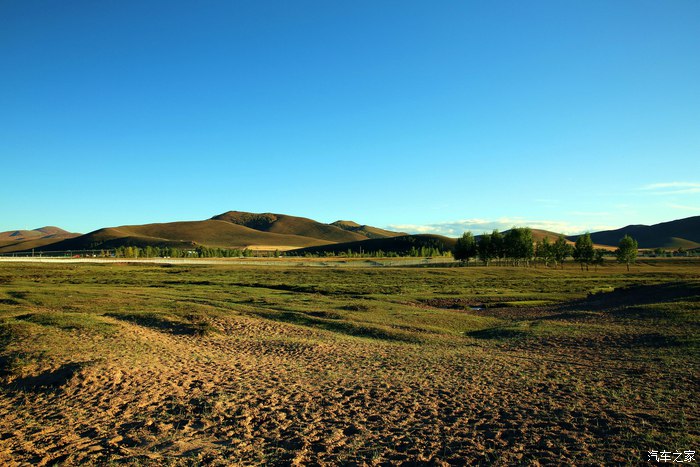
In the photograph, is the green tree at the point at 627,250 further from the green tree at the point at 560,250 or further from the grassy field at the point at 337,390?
the grassy field at the point at 337,390

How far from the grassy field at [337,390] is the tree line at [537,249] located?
8318 cm

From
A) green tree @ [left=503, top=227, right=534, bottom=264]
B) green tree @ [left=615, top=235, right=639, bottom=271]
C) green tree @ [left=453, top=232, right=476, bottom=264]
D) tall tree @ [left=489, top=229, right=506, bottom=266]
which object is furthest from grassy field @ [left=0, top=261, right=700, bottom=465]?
green tree @ [left=453, top=232, right=476, bottom=264]

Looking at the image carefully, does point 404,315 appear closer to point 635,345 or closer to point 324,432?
point 635,345

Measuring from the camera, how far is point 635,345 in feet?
74.3

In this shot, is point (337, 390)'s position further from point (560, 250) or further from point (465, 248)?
point (465, 248)

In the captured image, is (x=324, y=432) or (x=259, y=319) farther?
(x=259, y=319)

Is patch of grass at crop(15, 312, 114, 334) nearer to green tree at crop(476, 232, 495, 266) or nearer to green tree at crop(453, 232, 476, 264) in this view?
green tree at crop(476, 232, 495, 266)

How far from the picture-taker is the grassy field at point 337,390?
10.5 metres

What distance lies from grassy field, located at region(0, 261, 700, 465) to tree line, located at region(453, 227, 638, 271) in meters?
83.2

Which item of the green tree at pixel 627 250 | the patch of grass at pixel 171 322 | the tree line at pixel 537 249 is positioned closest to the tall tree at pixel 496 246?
the tree line at pixel 537 249

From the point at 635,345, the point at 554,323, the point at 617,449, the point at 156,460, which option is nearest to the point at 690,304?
the point at 554,323

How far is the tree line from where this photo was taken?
345ft

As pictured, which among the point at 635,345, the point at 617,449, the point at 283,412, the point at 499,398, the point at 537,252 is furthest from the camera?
the point at 537,252

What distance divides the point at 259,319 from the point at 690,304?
31439mm
